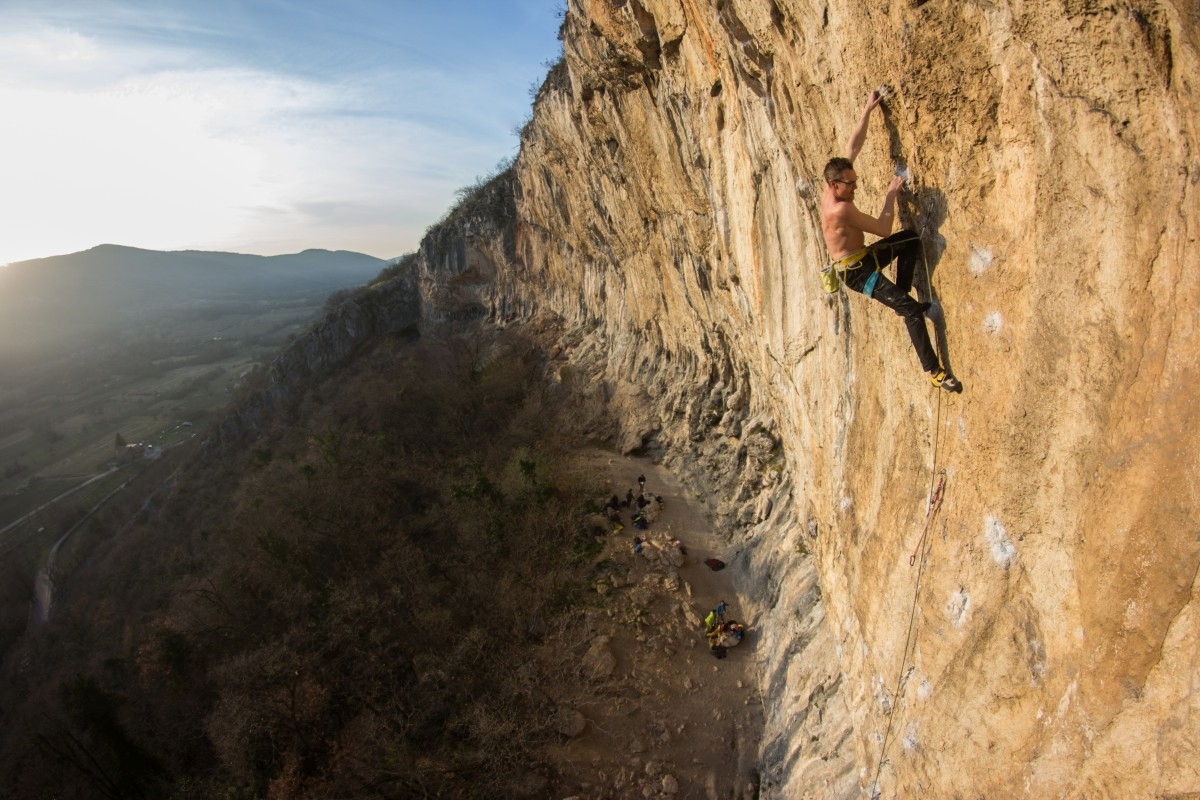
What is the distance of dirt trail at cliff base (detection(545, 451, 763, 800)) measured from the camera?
9656mm

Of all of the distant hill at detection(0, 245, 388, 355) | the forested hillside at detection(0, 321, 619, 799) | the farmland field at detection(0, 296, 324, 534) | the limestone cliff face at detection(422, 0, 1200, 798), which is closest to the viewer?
the limestone cliff face at detection(422, 0, 1200, 798)

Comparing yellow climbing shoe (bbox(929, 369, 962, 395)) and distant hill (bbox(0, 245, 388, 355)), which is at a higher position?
distant hill (bbox(0, 245, 388, 355))

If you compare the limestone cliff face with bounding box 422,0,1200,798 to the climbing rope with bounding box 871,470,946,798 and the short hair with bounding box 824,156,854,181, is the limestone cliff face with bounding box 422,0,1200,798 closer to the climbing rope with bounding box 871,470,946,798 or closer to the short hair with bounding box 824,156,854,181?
the climbing rope with bounding box 871,470,946,798

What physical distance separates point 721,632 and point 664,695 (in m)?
1.66

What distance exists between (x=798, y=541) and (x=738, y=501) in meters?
3.45

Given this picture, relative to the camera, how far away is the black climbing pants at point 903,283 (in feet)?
15.6

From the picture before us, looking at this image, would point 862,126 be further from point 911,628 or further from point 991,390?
point 911,628

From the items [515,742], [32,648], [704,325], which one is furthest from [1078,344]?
[32,648]

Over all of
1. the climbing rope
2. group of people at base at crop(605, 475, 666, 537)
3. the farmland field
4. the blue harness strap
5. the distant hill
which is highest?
the distant hill

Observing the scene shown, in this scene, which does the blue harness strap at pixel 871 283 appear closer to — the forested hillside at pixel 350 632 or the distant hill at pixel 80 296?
the forested hillside at pixel 350 632

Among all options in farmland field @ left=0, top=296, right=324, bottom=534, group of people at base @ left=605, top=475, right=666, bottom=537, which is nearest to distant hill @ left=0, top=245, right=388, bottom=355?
farmland field @ left=0, top=296, right=324, bottom=534

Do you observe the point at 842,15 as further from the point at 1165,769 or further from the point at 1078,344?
the point at 1165,769

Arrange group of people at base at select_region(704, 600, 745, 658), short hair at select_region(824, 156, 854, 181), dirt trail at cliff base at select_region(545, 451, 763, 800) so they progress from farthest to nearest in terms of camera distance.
→ group of people at base at select_region(704, 600, 745, 658) < dirt trail at cliff base at select_region(545, 451, 763, 800) < short hair at select_region(824, 156, 854, 181)

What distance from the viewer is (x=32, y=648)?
27516 mm
